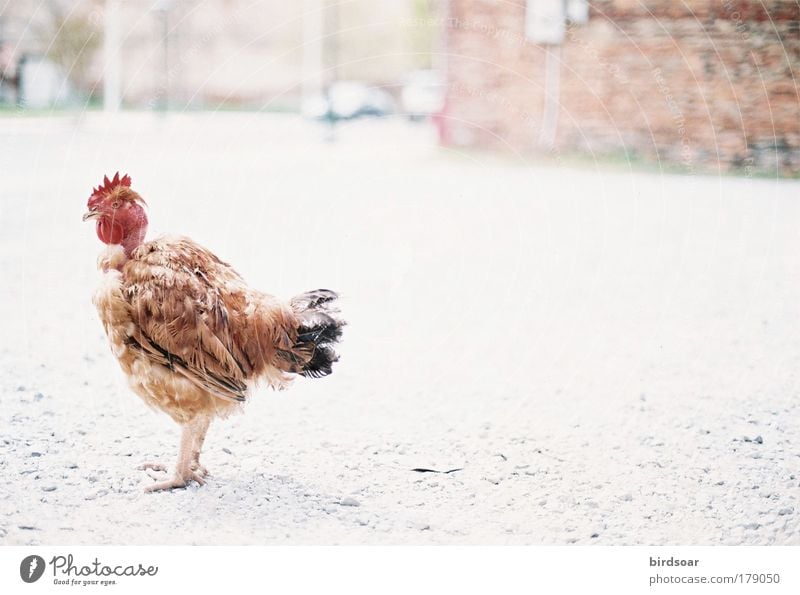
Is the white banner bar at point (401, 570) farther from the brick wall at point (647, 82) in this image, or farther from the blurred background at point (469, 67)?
the brick wall at point (647, 82)

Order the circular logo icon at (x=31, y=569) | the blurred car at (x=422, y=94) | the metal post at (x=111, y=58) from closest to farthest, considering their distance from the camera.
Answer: the circular logo icon at (x=31, y=569), the metal post at (x=111, y=58), the blurred car at (x=422, y=94)

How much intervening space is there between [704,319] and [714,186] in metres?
0.50

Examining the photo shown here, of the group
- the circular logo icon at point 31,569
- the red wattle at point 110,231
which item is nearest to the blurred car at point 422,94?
the red wattle at point 110,231

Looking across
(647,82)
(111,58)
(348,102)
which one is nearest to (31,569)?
(111,58)

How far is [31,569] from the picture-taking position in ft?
5.17

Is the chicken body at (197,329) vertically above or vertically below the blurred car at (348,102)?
below

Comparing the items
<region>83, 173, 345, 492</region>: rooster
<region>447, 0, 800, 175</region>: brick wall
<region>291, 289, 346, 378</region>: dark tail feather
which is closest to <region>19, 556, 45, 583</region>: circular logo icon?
<region>83, 173, 345, 492</region>: rooster

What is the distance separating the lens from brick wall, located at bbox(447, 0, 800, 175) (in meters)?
2.21

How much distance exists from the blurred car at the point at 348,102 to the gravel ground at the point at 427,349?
0.06m

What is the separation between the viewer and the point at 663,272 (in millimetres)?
2418

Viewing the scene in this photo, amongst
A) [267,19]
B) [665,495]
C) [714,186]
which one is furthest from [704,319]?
[267,19]

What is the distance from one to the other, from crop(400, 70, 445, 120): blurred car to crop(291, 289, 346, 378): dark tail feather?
0.82 meters

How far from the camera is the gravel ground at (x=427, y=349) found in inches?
64.0

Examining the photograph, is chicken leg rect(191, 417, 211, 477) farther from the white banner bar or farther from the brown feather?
the white banner bar
